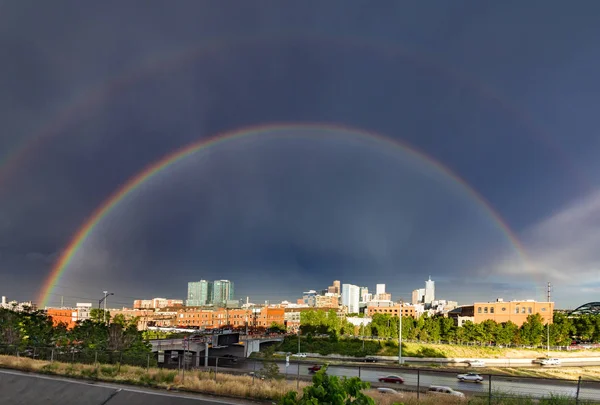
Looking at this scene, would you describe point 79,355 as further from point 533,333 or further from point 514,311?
point 514,311

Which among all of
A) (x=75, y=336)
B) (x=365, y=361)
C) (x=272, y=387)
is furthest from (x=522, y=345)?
(x=272, y=387)

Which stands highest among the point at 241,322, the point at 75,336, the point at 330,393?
the point at 330,393

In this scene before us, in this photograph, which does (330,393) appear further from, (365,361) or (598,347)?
(598,347)

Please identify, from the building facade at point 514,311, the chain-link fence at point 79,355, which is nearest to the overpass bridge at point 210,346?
the chain-link fence at point 79,355

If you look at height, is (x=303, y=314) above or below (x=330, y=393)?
below

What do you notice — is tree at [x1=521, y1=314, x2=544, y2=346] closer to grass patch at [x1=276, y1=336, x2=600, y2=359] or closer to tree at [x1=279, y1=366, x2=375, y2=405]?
grass patch at [x1=276, y1=336, x2=600, y2=359]

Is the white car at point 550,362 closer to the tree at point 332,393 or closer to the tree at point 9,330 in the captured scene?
the tree at point 9,330

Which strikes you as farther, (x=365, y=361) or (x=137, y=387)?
(x=365, y=361)
